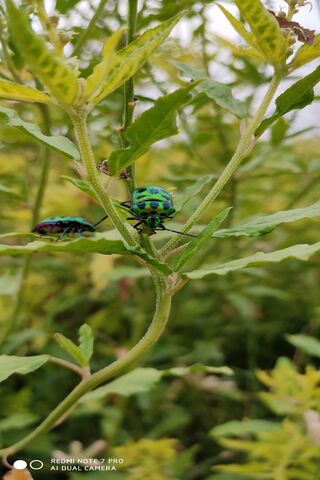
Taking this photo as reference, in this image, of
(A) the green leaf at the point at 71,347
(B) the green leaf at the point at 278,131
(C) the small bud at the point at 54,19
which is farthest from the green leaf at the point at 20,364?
(B) the green leaf at the point at 278,131

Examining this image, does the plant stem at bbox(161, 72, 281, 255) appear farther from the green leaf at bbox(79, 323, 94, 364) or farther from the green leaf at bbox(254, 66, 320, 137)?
the green leaf at bbox(79, 323, 94, 364)

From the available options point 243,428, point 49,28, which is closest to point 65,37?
point 49,28

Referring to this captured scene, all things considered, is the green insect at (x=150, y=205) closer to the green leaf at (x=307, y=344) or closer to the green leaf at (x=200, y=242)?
the green leaf at (x=200, y=242)

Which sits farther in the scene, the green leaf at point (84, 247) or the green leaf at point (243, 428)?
the green leaf at point (243, 428)

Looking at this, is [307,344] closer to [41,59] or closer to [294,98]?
[294,98]

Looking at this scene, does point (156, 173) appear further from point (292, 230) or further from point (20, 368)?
point (20, 368)

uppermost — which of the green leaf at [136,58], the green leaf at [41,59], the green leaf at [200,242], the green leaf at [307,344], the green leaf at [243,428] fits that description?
the green leaf at [136,58]
